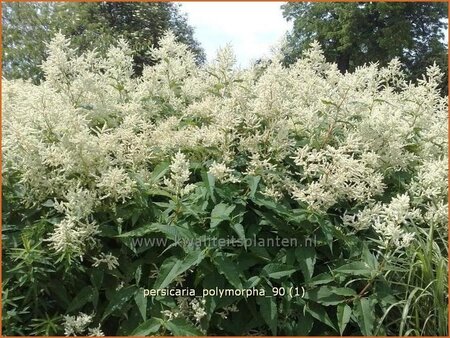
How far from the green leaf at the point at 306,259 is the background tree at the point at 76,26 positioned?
10.4 m

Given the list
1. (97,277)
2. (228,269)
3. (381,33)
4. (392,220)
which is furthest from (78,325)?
(381,33)

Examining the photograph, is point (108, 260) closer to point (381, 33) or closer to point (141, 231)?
point (141, 231)

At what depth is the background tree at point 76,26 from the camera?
511 inches

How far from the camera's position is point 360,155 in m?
3.03

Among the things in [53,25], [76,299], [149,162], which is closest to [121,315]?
[76,299]

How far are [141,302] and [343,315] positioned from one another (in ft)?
3.24

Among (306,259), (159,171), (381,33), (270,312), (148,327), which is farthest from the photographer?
(381,33)

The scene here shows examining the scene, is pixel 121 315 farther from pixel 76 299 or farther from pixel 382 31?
pixel 382 31

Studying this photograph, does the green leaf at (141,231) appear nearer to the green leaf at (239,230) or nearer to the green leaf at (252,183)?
the green leaf at (239,230)

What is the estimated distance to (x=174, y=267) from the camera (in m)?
2.46

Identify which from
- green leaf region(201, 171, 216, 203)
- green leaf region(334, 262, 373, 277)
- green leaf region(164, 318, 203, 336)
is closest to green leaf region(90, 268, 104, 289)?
green leaf region(164, 318, 203, 336)

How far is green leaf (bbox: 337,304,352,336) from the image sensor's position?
241 cm

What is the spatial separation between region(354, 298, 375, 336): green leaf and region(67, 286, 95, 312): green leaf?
1304 millimetres

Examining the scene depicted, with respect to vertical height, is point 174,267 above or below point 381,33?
below
